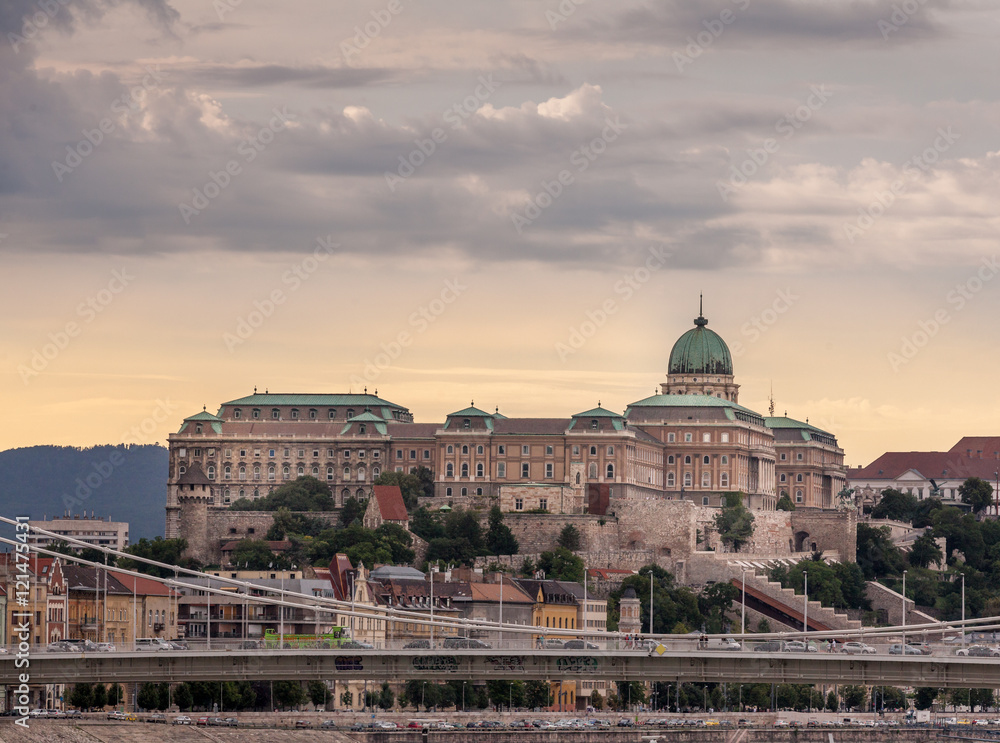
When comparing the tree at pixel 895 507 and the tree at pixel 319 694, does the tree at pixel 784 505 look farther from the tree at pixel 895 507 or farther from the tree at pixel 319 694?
the tree at pixel 319 694

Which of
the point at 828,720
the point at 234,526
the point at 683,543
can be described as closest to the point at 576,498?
the point at 683,543

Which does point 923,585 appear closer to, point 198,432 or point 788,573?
point 788,573

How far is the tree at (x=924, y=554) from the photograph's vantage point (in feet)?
534

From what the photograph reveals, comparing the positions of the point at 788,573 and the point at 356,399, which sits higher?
the point at 356,399

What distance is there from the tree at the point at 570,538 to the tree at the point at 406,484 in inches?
404

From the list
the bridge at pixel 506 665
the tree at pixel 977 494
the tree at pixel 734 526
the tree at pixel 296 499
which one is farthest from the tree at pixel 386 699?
the tree at pixel 977 494

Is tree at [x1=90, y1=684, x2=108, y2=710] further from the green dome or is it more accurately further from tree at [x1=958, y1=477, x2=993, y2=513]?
tree at [x1=958, y1=477, x2=993, y2=513]

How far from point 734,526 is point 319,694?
60690mm

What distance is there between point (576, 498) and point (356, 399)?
74.6 feet

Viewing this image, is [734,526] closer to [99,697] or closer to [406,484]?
[406,484]

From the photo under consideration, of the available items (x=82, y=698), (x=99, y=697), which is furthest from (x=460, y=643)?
(x=99, y=697)

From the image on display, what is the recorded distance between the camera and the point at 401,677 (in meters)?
72.7

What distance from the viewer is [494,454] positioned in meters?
164

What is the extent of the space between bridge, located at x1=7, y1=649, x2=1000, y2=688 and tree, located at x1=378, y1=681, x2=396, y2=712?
29.9m
